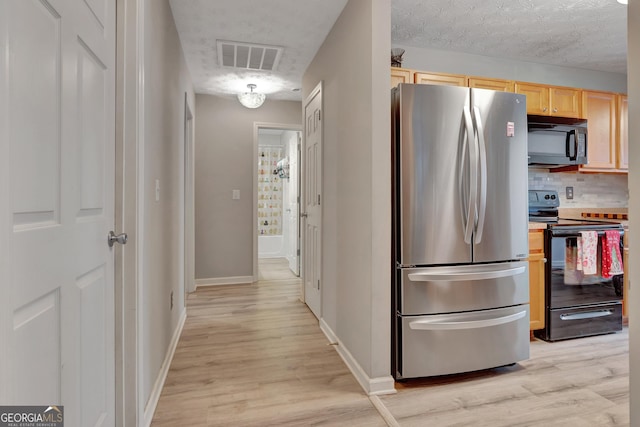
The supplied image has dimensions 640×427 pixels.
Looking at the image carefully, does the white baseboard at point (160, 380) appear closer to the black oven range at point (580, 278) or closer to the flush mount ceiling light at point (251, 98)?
the flush mount ceiling light at point (251, 98)

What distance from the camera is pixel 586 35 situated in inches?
109

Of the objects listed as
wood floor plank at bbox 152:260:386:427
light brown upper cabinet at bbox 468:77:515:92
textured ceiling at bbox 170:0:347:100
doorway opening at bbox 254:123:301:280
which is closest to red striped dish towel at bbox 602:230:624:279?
light brown upper cabinet at bbox 468:77:515:92

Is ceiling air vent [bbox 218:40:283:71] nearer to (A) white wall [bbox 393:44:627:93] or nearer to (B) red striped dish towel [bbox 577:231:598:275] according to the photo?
(A) white wall [bbox 393:44:627:93]

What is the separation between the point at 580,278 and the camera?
2.63m

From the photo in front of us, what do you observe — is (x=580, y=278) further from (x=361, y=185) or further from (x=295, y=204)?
(x=295, y=204)

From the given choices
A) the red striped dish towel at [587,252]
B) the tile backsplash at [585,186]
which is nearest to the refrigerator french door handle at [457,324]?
the red striped dish towel at [587,252]

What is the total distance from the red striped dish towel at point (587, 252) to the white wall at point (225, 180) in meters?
3.40

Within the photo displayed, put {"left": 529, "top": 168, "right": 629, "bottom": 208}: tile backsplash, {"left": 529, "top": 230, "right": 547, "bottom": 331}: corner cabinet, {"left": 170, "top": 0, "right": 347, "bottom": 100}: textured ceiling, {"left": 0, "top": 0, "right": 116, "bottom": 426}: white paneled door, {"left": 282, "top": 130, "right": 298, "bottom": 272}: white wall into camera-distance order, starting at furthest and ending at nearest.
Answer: {"left": 282, "top": 130, "right": 298, "bottom": 272}: white wall, {"left": 529, "top": 168, "right": 629, "bottom": 208}: tile backsplash, {"left": 529, "top": 230, "right": 547, "bottom": 331}: corner cabinet, {"left": 170, "top": 0, "right": 347, "bottom": 100}: textured ceiling, {"left": 0, "top": 0, "right": 116, "bottom": 426}: white paneled door

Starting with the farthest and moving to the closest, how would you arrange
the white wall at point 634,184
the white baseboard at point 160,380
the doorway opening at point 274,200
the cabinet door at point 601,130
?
1. the doorway opening at point 274,200
2. the cabinet door at point 601,130
3. the white baseboard at point 160,380
4. the white wall at point 634,184

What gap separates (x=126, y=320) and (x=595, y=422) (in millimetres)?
2307

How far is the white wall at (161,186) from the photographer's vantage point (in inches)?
63.8

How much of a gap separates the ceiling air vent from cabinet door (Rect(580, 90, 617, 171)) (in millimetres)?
2953

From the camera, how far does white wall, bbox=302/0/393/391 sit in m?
1.86

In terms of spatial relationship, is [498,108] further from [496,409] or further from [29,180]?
[29,180]
